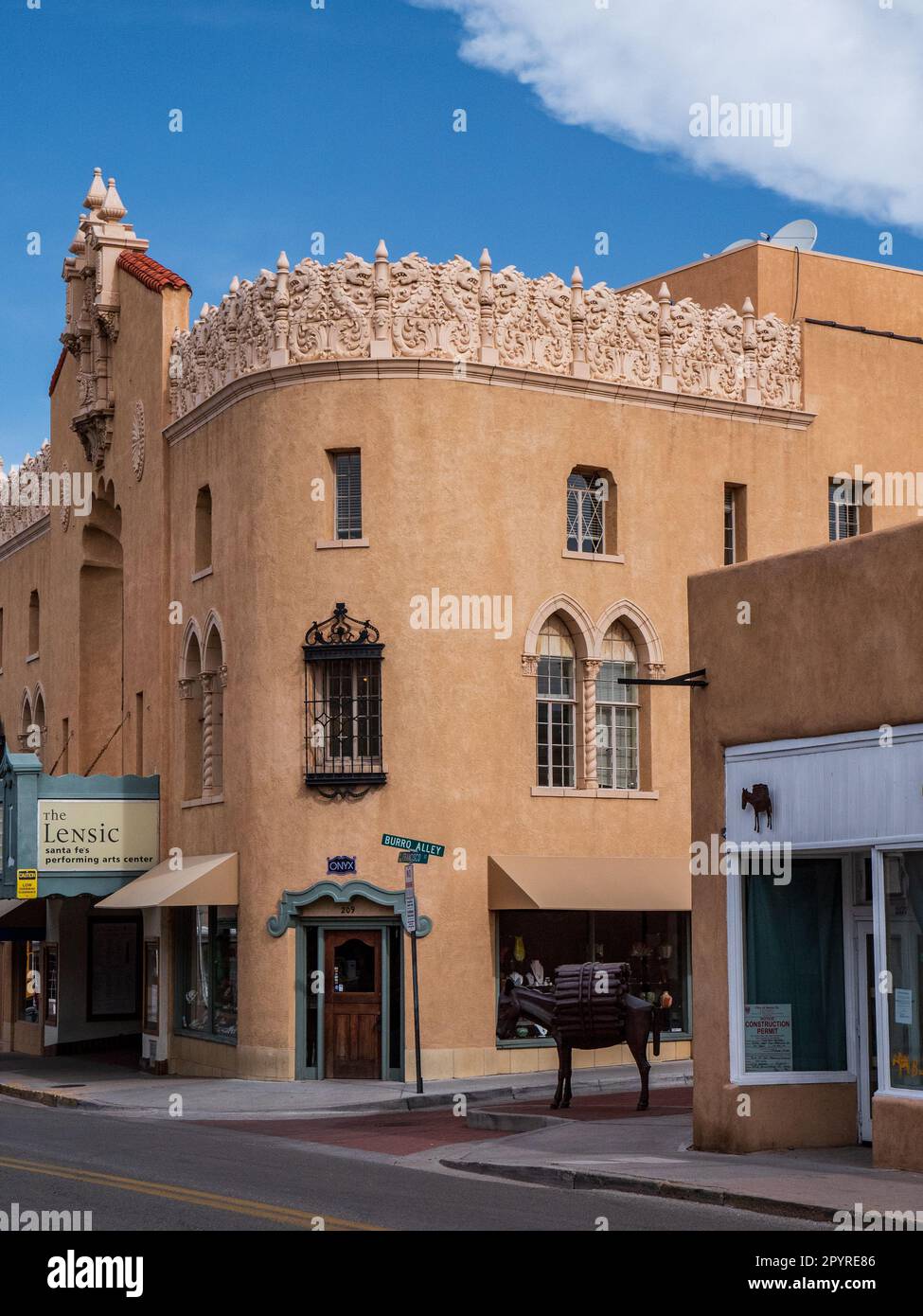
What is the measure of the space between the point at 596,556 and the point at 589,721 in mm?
2659

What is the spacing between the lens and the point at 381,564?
94.9 feet

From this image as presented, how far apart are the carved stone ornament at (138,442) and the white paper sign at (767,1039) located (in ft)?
64.5

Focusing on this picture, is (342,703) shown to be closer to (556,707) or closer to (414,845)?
(556,707)

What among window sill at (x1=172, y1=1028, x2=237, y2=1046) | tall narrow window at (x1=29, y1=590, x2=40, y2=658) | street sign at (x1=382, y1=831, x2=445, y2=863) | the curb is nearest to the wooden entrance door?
window sill at (x1=172, y1=1028, x2=237, y2=1046)

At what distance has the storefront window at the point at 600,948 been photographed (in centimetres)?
2905

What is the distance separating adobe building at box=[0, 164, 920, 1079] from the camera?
94.0 ft

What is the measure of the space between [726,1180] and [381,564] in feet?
49.0

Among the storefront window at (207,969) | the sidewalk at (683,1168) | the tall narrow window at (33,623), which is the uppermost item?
the tall narrow window at (33,623)

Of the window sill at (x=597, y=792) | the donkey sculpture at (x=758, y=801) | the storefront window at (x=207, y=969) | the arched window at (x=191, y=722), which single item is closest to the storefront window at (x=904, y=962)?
the donkey sculpture at (x=758, y=801)

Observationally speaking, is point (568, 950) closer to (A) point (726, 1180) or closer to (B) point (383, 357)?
(B) point (383, 357)

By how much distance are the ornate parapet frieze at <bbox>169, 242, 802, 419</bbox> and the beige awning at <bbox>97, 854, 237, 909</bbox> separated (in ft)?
25.2

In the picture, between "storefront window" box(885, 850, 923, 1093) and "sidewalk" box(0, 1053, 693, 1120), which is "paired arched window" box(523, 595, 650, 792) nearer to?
"sidewalk" box(0, 1053, 693, 1120)

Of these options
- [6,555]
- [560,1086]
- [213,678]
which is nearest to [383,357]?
[213,678]

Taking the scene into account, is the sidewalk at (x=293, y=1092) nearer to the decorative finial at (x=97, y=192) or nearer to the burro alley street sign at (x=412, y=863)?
the burro alley street sign at (x=412, y=863)
